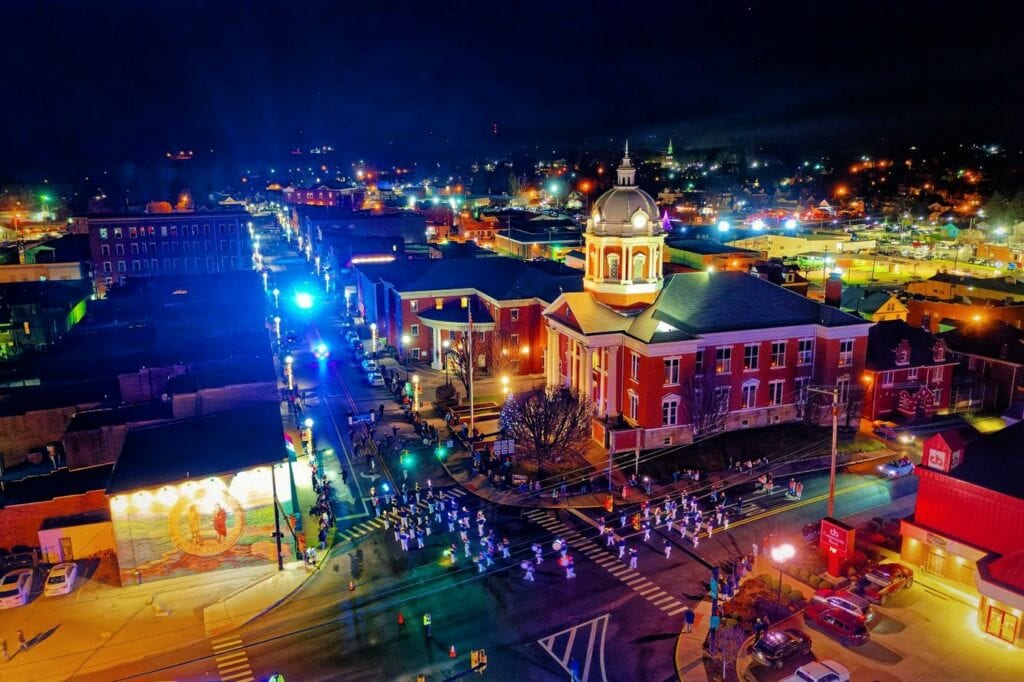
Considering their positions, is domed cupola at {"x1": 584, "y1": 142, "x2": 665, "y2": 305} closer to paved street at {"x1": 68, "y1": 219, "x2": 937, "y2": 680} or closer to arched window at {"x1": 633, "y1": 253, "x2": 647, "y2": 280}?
arched window at {"x1": 633, "y1": 253, "x2": 647, "y2": 280}

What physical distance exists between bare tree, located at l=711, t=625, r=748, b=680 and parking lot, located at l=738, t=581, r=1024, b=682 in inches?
15.5

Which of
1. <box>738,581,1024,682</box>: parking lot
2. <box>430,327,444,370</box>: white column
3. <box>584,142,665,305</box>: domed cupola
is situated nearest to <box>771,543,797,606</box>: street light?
<box>738,581,1024,682</box>: parking lot

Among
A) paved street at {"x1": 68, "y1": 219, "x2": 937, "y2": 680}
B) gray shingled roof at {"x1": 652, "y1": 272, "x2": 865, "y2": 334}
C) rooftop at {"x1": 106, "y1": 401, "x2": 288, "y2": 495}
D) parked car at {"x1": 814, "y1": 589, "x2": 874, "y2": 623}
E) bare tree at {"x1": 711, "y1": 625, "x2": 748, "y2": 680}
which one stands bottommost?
paved street at {"x1": 68, "y1": 219, "x2": 937, "y2": 680}

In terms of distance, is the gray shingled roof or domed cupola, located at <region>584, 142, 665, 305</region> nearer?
the gray shingled roof

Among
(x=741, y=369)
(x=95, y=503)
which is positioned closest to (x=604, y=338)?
(x=741, y=369)

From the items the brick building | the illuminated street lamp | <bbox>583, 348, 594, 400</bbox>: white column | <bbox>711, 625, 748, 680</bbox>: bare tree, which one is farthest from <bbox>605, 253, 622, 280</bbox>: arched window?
the brick building

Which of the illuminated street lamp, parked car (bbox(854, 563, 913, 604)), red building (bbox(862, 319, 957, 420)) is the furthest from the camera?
the illuminated street lamp

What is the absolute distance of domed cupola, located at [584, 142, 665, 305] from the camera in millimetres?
53438

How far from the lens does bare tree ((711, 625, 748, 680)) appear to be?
25.7 meters

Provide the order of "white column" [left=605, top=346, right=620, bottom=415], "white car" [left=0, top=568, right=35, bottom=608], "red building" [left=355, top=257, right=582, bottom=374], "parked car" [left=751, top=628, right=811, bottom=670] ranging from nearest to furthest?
"parked car" [left=751, top=628, right=811, bottom=670] → "white car" [left=0, top=568, right=35, bottom=608] → "white column" [left=605, top=346, right=620, bottom=415] → "red building" [left=355, top=257, right=582, bottom=374]

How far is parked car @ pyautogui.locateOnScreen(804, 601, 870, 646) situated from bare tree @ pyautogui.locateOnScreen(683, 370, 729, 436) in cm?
1947

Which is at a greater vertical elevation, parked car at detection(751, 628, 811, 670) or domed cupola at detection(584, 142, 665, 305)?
domed cupola at detection(584, 142, 665, 305)

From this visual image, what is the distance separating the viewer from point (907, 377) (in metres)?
52.7

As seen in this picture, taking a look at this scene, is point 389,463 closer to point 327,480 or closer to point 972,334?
point 327,480
